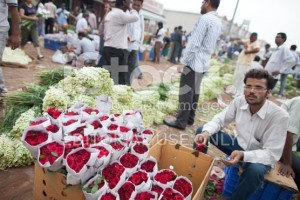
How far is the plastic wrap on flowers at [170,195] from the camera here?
1.70 m

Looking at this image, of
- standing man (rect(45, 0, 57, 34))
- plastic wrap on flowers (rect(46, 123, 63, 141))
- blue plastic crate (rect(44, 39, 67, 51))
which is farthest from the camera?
standing man (rect(45, 0, 57, 34))

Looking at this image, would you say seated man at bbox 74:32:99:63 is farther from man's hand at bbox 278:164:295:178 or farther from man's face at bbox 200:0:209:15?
man's hand at bbox 278:164:295:178

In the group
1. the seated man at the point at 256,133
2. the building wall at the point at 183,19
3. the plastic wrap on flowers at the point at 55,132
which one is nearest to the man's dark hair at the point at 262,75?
the seated man at the point at 256,133

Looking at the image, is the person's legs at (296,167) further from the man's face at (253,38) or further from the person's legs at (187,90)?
the man's face at (253,38)

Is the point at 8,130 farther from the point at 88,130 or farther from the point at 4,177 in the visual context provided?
the point at 88,130

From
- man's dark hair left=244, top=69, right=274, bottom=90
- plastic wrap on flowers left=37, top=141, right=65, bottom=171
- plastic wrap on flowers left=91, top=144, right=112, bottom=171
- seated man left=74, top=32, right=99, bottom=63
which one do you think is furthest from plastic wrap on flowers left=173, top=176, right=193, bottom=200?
seated man left=74, top=32, right=99, bottom=63

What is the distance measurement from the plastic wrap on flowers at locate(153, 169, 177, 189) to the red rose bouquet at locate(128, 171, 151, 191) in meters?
0.10

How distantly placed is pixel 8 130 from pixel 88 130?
146 cm

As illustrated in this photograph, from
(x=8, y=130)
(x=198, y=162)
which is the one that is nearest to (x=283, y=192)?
(x=198, y=162)

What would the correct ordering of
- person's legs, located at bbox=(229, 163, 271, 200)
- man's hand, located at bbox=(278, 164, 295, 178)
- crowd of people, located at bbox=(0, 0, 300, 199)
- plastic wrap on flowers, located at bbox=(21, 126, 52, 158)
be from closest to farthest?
plastic wrap on flowers, located at bbox=(21, 126, 52, 158) → person's legs, located at bbox=(229, 163, 271, 200) → crowd of people, located at bbox=(0, 0, 300, 199) → man's hand, located at bbox=(278, 164, 295, 178)

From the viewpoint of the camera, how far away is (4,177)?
7.79 ft

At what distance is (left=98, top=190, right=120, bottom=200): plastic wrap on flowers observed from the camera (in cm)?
155

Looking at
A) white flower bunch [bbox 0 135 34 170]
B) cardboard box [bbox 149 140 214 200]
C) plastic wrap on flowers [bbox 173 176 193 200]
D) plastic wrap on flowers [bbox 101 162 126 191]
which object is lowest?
white flower bunch [bbox 0 135 34 170]

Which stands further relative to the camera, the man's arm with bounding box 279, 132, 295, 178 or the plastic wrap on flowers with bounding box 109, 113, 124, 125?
the man's arm with bounding box 279, 132, 295, 178
